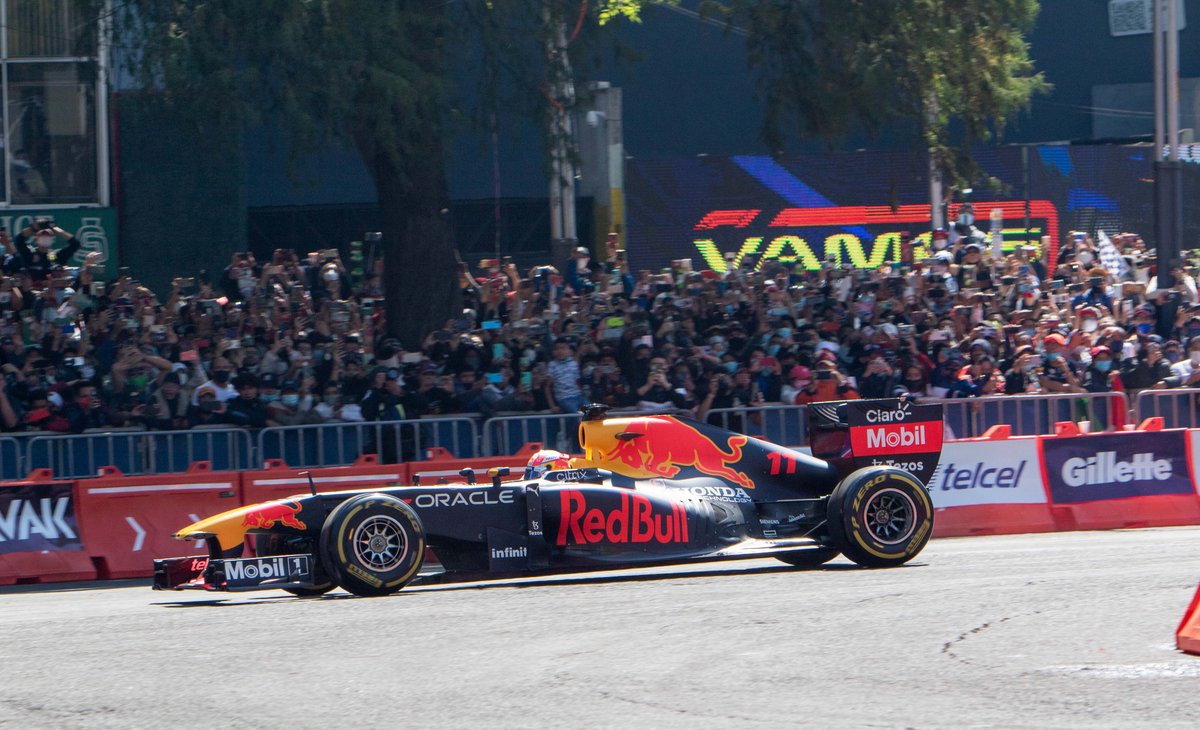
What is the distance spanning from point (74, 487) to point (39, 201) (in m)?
12.4

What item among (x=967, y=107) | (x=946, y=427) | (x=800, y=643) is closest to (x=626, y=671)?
(x=800, y=643)

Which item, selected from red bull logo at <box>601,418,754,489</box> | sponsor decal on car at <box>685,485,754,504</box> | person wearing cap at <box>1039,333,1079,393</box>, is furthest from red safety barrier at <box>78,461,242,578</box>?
person wearing cap at <box>1039,333,1079,393</box>

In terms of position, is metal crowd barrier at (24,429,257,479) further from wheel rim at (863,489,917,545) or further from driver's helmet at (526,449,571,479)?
wheel rim at (863,489,917,545)

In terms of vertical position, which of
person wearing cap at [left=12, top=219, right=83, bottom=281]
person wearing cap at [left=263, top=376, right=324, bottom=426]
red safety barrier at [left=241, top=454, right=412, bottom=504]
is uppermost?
person wearing cap at [left=12, top=219, right=83, bottom=281]

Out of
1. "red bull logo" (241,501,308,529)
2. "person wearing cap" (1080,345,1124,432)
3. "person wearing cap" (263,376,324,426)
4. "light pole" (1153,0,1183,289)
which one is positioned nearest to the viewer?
"red bull logo" (241,501,308,529)

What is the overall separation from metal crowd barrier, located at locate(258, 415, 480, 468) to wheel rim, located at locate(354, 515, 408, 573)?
4.44 m

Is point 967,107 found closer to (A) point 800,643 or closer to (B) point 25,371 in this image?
(B) point 25,371

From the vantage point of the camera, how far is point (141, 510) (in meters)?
14.0

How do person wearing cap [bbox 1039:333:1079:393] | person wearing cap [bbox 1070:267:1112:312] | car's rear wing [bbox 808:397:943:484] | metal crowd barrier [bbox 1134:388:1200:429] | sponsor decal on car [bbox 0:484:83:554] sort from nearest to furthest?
1. car's rear wing [bbox 808:397:943:484]
2. sponsor decal on car [bbox 0:484:83:554]
3. metal crowd barrier [bbox 1134:388:1200:429]
4. person wearing cap [bbox 1039:333:1079:393]
5. person wearing cap [bbox 1070:267:1112:312]

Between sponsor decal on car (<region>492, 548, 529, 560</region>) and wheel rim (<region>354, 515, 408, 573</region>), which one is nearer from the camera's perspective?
wheel rim (<region>354, 515, 408, 573</region>)

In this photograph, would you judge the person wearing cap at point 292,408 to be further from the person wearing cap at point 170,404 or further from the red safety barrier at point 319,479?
the red safety barrier at point 319,479

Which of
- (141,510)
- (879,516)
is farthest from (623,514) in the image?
(141,510)

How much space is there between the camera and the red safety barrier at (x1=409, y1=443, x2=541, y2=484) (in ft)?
47.2

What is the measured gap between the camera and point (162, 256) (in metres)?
25.4
